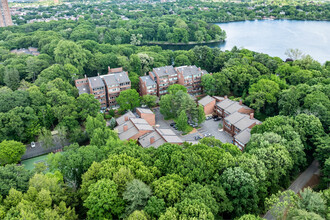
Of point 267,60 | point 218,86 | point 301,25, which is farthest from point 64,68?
point 301,25

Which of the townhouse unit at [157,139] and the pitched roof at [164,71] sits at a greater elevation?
the pitched roof at [164,71]

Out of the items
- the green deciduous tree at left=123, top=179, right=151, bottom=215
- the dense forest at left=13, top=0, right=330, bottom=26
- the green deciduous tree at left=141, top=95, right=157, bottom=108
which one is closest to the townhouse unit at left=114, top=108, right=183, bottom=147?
the green deciduous tree at left=141, top=95, right=157, bottom=108

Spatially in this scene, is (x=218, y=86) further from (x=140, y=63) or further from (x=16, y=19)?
(x=16, y=19)

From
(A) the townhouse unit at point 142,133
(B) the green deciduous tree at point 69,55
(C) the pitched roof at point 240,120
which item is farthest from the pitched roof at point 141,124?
(B) the green deciduous tree at point 69,55

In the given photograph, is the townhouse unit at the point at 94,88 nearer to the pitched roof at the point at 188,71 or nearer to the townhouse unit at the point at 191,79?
the townhouse unit at the point at 191,79

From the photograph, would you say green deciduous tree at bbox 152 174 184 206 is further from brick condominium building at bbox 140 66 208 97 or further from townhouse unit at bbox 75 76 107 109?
brick condominium building at bbox 140 66 208 97
